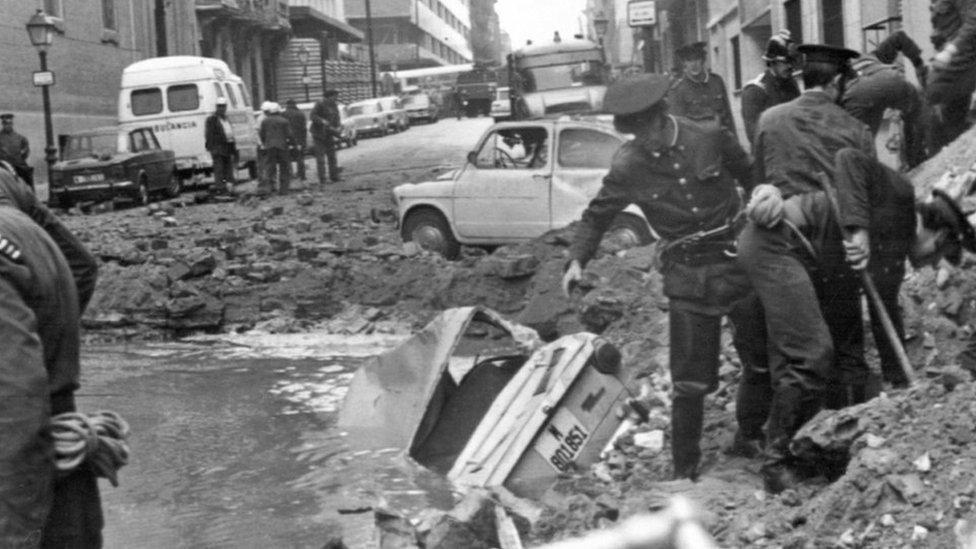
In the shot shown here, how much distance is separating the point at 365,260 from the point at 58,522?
13.3m

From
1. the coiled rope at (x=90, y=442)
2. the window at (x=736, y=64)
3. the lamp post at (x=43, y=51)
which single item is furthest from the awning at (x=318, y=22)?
the coiled rope at (x=90, y=442)

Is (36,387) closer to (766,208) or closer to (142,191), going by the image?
(766,208)

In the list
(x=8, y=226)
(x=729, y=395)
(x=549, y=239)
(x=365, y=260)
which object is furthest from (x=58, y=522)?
(x=365, y=260)

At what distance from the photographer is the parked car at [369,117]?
54688mm

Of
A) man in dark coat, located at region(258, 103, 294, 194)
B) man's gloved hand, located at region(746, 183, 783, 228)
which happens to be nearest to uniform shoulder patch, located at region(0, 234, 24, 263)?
man's gloved hand, located at region(746, 183, 783, 228)

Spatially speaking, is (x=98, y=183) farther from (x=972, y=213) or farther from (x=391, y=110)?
(x=391, y=110)

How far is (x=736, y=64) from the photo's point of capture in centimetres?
3325

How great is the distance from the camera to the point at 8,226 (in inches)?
141

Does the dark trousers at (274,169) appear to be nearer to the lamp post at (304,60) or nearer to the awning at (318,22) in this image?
the lamp post at (304,60)

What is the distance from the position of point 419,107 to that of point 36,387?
200 feet

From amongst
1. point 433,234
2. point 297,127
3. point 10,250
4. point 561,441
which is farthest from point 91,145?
point 10,250

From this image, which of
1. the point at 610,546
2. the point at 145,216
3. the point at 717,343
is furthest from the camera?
the point at 145,216

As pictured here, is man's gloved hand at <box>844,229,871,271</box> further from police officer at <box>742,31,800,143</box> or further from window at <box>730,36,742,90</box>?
window at <box>730,36,742,90</box>

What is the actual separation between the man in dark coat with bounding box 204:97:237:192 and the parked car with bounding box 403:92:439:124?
33309 millimetres
